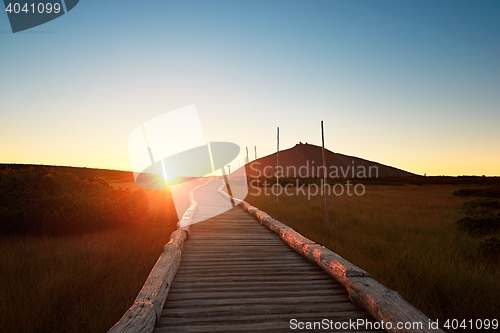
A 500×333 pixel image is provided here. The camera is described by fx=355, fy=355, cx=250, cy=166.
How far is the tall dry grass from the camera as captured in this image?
163 inches

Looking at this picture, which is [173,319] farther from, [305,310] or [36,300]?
[36,300]

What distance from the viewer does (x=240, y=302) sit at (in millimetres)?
4184

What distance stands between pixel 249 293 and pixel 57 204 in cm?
752

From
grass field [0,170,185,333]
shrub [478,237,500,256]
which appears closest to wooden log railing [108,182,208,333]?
grass field [0,170,185,333]

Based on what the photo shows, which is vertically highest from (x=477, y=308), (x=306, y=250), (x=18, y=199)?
(x=18, y=199)

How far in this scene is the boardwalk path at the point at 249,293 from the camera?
12.1ft

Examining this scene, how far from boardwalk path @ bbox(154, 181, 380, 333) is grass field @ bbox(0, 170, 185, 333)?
0.81m

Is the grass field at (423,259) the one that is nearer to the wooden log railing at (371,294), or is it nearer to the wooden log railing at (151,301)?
the wooden log railing at (371,294)

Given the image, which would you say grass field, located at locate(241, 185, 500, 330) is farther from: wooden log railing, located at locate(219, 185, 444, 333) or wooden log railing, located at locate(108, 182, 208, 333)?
wooden log railing, located at locate(108, 182, 208, 333)

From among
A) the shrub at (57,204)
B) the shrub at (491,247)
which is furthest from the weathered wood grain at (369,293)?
the shrub at (57,204)

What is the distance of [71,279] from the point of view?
5336 millimetres

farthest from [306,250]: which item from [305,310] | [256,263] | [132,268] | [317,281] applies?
[132,268]

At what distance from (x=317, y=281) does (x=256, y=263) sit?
1.40 metres

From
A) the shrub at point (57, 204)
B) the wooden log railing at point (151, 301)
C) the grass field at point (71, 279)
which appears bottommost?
the grass field at point (71, 279)
